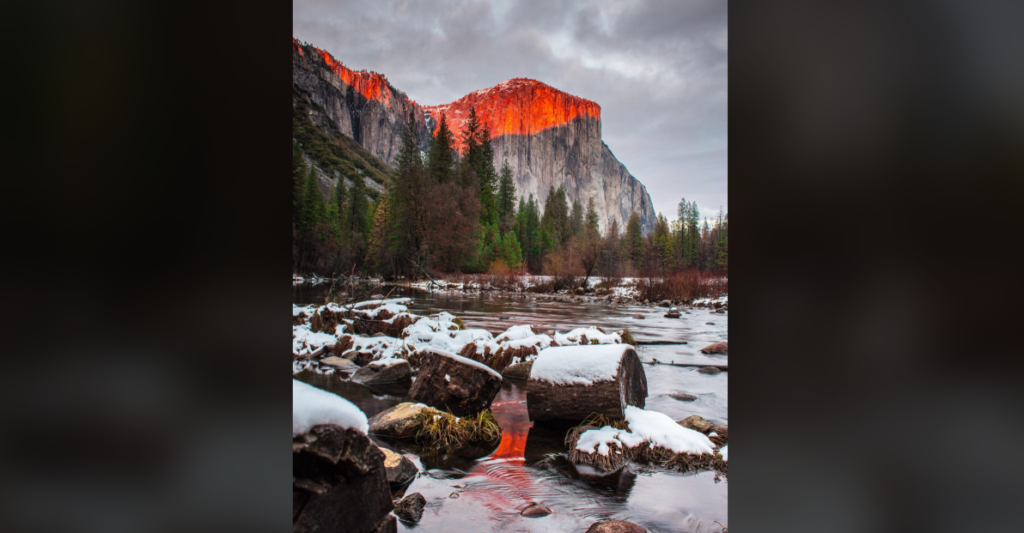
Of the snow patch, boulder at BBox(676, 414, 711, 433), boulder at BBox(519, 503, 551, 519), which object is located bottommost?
boulder at BBox(519, 503, 551, 519)

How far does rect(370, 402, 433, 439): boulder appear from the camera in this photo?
160 inches

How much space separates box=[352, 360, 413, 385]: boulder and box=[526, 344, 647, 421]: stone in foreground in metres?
2.58

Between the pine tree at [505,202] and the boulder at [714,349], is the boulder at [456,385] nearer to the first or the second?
the boulder at [714,349]

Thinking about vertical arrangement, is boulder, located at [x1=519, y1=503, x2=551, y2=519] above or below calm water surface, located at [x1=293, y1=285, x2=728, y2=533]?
below

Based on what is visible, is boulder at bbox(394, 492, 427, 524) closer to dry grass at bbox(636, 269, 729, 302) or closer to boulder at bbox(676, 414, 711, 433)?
boulder at bbox(676, 414, 711, 433)
